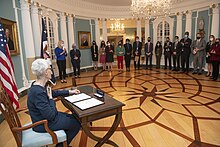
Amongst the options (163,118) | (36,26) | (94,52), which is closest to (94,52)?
(94,52)

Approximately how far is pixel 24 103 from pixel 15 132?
2.75m

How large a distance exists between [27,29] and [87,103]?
158 inches

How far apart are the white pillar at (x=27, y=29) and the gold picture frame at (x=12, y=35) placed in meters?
0.53

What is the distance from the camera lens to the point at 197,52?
6.95m

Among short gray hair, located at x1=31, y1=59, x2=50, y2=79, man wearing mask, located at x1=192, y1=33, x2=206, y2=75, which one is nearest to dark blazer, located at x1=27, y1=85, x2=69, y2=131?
short gray hair, located at x1=31, y1=59, x2=50, y2=79

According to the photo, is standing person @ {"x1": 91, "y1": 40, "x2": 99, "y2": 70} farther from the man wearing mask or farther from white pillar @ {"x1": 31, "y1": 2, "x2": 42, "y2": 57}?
the man wearing mask

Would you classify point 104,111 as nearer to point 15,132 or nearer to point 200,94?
point 15,132

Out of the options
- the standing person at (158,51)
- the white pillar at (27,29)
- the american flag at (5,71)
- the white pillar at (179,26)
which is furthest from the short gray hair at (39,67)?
the white pillar at (179,26)

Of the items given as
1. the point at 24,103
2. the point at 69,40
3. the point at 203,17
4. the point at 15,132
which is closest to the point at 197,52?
the point at 203,17

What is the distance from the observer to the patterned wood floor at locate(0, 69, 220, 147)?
2.50 m

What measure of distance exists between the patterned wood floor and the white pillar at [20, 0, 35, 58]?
5.30 feet

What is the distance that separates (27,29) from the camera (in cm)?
484

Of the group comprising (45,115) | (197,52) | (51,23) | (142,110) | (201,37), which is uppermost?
(51,23)

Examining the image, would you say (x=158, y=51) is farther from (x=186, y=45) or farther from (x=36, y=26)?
(x=36, y=26)
